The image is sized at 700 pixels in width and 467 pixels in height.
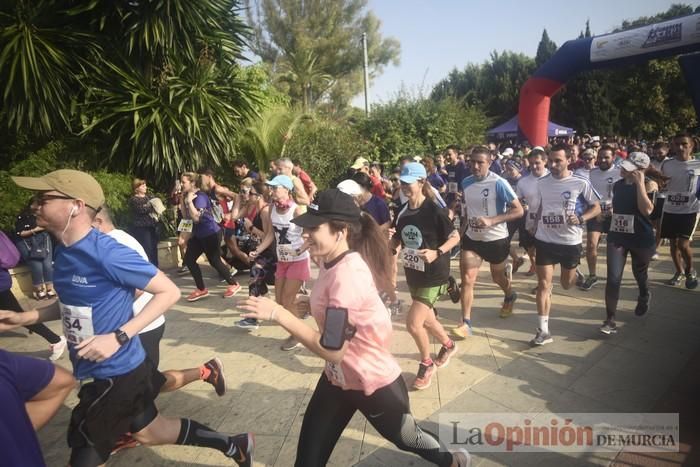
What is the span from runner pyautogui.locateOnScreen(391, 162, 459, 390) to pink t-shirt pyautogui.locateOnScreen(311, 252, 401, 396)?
1439 millimetres

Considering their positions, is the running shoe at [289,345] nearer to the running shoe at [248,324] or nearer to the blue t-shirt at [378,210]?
the running shoe at [248,324]

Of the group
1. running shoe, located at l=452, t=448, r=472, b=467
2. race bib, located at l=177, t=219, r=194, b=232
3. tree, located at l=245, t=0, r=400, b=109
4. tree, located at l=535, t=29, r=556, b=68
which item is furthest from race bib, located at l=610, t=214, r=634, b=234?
tree, located at l=535, t=29, r=556, b=68

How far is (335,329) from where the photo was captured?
68.2 inches

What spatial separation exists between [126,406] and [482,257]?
3602mm

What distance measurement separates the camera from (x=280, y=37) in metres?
31.5

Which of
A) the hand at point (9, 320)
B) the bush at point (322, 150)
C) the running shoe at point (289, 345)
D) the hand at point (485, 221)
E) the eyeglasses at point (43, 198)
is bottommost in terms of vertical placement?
the running shoe at point (289, 345)

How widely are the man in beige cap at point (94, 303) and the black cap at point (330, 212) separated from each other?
32.5 inches

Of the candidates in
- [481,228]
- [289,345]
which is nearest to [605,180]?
[481,228]

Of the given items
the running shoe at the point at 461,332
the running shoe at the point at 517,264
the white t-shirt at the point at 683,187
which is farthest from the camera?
the running shoe at the point at 517,264

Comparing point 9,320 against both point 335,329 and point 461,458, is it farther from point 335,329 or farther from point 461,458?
point 461,458

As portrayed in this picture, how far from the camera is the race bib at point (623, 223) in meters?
4.19

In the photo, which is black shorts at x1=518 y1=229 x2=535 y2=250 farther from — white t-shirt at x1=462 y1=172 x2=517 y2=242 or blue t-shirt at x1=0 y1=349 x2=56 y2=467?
blue t-shirt at x1=0 y1=349 x2=56 y2=467

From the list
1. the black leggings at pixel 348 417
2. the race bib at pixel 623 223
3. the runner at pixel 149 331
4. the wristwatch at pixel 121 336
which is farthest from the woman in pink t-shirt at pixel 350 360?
the race bib at pixel 623 223

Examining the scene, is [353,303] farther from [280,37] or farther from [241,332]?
[280,37]
